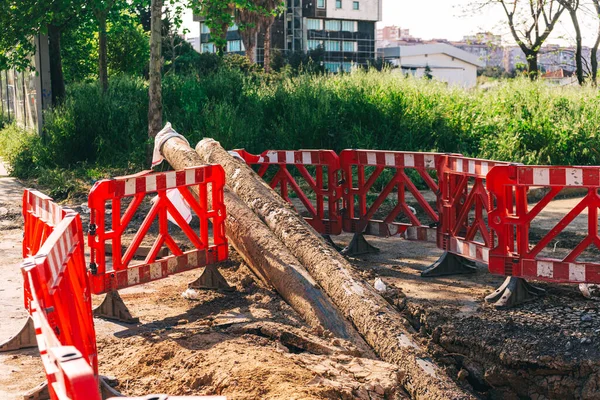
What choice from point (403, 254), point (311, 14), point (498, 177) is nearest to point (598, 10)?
point (403, 254)

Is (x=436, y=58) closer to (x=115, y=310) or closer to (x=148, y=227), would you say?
(x=148, y=227)

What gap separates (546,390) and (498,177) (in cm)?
214

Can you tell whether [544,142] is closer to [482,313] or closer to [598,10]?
[482,313]

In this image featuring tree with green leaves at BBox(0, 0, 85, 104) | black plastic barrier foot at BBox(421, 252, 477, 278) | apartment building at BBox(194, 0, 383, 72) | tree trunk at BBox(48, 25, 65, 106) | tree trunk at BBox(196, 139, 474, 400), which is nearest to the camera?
tree trunk at BBox(196, 139, 474, 400)

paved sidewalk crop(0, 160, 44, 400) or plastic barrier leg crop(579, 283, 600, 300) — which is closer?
paved sidewalk crop(0, 160, 44, 400)

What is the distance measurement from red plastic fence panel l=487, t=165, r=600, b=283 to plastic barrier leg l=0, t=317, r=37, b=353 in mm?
4365

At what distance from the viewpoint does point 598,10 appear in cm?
2958

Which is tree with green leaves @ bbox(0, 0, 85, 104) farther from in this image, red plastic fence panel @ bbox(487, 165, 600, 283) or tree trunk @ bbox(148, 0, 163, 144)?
Answer: red plastic fence panel @ bbox(487, 165, 600, 283)

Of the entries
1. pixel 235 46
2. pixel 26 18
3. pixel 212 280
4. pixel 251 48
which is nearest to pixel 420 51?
pixel 235 46

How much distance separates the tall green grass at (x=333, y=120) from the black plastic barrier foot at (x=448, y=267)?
8011 millimetres

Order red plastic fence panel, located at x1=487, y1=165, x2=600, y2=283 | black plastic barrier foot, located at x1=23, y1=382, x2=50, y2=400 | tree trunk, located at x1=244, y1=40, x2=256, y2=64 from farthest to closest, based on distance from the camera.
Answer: tree trunk, located at x1=244, y1=40, x2=256, y2=64 < red plastic fence panel, located at x1=487, y1=165, x2=600, y2=283 < black plastic barrier foot, located at x1=23, y1=382, x2=50, y2=400

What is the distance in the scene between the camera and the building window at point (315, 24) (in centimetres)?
8256

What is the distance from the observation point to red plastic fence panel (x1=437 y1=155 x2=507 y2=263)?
8281 millimetres

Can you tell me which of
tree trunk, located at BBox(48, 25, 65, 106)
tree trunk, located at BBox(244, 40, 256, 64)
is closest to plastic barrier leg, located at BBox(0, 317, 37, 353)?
tree trunk, located at BBox(48, 25, 65, 106)
